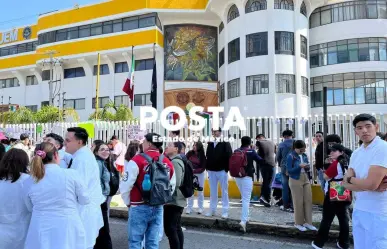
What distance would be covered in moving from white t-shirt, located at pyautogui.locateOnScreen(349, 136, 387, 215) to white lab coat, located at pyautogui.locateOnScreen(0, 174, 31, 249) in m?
3.19

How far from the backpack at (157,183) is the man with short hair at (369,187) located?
2.00 metres

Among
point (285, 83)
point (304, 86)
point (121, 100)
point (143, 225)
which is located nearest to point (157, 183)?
point (143, 225)

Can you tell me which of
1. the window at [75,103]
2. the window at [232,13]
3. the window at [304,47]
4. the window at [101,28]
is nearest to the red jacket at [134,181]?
the window at [304,47]

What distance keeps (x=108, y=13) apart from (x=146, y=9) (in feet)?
14.3

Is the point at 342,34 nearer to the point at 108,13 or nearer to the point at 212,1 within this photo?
the point at 212,1

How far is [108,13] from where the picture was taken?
3081 centimetres

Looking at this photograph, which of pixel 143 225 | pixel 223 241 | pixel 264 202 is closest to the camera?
pixel 143 225

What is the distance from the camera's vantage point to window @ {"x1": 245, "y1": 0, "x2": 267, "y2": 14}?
79.4ft

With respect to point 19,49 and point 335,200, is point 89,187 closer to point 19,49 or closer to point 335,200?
point 335,200

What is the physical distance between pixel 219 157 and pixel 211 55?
23241mm

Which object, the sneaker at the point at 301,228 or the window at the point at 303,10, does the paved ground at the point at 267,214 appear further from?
the window at the point at 303,10

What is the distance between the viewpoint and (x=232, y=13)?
26609 mm

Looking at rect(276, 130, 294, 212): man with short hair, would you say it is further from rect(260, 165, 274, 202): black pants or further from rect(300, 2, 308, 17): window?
rect(300, 2, 308, 17): window

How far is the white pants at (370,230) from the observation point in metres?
2.98
